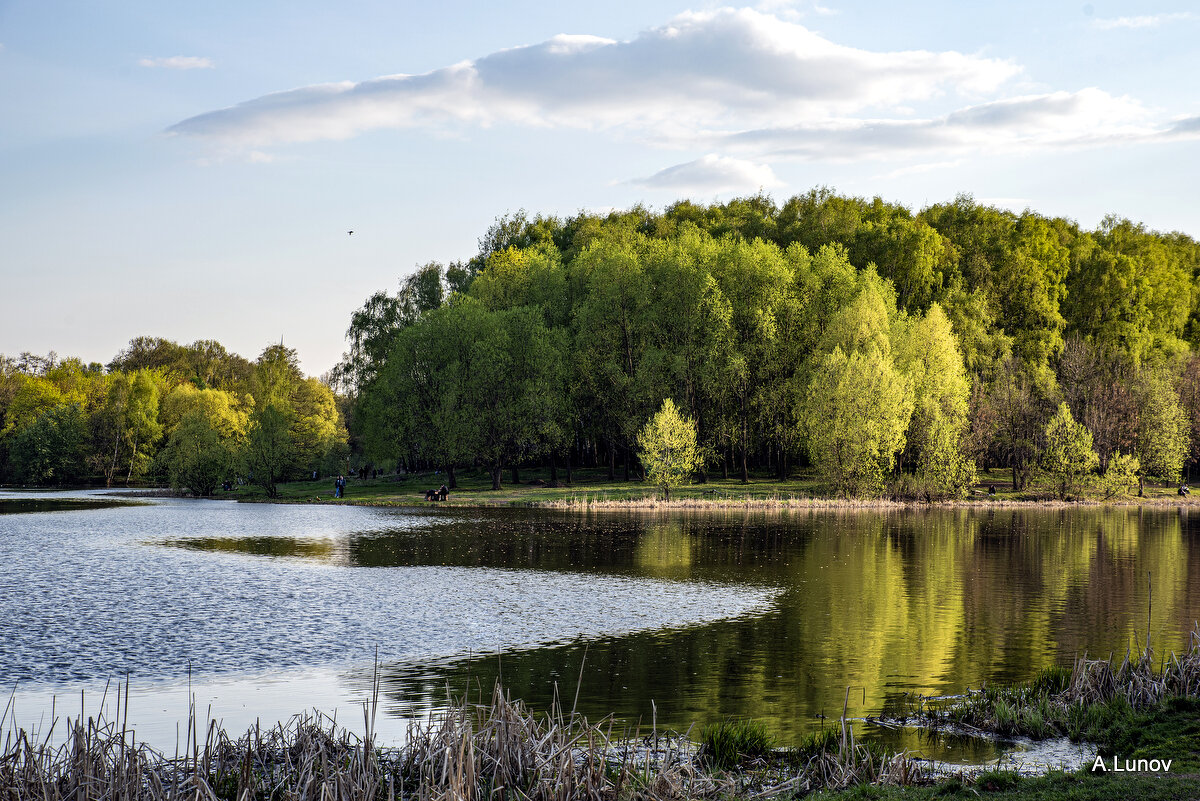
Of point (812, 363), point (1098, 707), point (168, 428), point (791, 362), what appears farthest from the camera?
point (168, 428)

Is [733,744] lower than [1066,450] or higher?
lower

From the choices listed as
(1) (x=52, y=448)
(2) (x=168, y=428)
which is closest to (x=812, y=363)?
(2) (x=168, y=428)

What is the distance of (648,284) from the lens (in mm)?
82812

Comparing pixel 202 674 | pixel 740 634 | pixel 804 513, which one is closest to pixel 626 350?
pixel 804 513

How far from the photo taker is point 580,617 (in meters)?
25.0

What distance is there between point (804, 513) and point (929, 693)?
150 feet

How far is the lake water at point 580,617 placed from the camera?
17.0 metres

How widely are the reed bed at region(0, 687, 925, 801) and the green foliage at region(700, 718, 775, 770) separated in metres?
0.20

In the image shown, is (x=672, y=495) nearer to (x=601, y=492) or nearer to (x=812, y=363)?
(x=601, y=492)

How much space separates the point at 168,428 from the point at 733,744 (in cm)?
12221

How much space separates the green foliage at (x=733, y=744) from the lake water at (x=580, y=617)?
1550 millimetres

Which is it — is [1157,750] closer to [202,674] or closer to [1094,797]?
[1094,797]

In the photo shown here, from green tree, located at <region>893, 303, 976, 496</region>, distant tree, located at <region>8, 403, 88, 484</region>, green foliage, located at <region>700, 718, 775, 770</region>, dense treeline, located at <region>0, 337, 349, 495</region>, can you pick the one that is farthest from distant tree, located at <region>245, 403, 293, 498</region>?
green foliage, located at <region>700, 718, 775, 770</region>

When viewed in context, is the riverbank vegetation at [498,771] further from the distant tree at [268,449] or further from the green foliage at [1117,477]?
the distant tree at [268,449]
